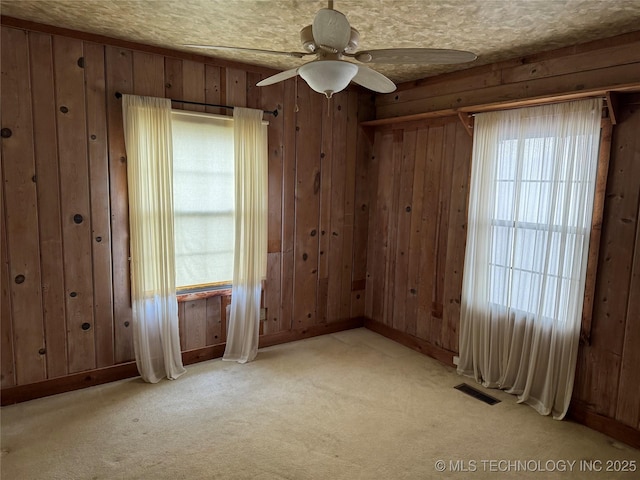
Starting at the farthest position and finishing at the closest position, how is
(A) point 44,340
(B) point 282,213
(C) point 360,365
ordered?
1. (B) point 282,213
2. (C) point 360,365
3. (A) point 44,340

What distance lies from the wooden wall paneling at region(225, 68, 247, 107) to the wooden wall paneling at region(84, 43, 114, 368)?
1.00m

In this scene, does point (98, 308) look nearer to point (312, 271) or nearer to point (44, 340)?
point (44, 340)

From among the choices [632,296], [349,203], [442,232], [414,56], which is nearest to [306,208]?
[349,203]

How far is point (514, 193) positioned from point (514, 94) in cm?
82

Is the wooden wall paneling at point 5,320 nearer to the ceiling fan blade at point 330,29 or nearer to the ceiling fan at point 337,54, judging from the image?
the ceiling fan at point 337,54

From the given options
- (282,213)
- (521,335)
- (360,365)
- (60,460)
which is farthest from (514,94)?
(60,460)

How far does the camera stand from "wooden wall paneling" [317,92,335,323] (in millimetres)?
4359

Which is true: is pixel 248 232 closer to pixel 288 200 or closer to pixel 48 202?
pixel 288 200

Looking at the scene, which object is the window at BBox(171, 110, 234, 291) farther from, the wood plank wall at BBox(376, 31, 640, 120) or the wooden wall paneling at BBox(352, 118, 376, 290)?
the wood plank wall at BBox(376, 31, 640, 120)

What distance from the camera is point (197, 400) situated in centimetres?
316

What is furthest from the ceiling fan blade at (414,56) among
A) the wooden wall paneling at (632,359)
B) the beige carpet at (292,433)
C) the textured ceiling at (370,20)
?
the beige carpet at (292,433)

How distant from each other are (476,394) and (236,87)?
3.31m

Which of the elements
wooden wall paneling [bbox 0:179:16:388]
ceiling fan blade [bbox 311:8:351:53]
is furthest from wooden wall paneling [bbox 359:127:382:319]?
wooden wall paneling [bbox 0:179:16:388]

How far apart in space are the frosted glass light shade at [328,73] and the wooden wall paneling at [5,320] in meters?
2.37
